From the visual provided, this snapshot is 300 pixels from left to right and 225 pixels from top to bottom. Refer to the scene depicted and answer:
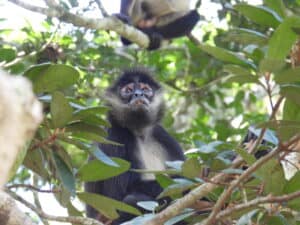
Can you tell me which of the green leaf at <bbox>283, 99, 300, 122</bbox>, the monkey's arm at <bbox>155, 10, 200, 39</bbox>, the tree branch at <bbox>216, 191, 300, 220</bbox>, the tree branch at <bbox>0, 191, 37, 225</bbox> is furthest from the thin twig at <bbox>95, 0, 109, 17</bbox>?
the tree branch at <bbox>0, 191, 37, 225</bbox>

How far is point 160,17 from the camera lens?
7.39 meters

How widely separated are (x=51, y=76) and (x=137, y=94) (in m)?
2.61

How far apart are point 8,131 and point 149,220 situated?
4.43 ft

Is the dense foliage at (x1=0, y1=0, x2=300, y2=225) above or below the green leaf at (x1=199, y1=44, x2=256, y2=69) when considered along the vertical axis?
below

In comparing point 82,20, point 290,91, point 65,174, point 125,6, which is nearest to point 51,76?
point 65,174

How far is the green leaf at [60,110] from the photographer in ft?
7.78

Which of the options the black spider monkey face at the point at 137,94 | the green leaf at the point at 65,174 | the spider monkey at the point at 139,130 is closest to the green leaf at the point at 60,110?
the green leaf at the point at 65,174

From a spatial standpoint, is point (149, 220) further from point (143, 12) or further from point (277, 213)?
point (143, 12)

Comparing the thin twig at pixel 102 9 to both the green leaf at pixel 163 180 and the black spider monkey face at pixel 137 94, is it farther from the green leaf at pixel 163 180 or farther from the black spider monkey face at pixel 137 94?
the green leaf at pixel 163 180

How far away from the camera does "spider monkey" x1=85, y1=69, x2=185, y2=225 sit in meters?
4.48

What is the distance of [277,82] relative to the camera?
215 centimetres

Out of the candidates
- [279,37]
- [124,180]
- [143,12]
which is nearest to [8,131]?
[279,37]

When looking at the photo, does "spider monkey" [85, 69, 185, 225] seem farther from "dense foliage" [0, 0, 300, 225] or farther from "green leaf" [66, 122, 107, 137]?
"green leaf" [66, 122, 107, 137]

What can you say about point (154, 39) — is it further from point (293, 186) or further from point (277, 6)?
point (293, 186)
